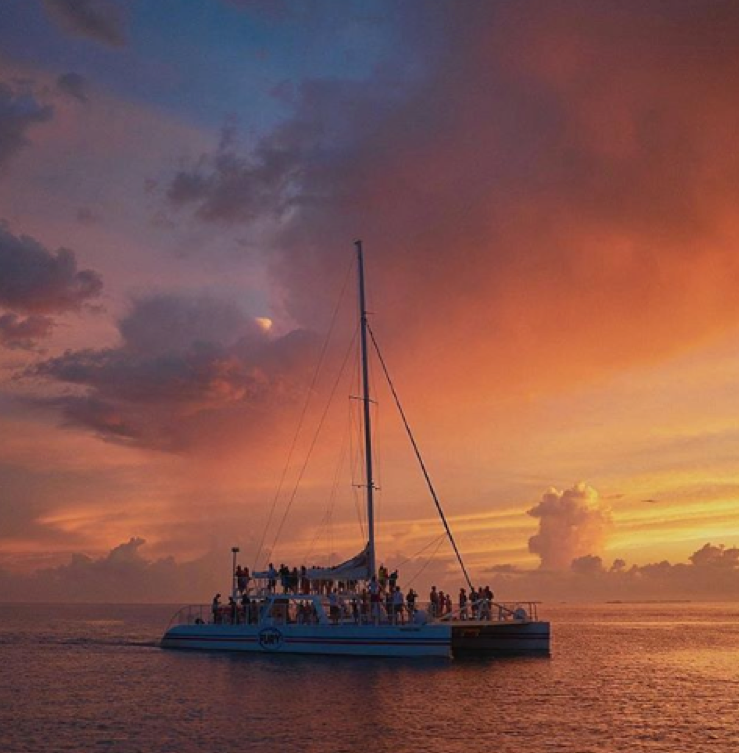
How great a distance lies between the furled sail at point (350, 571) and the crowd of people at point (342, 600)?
36cm

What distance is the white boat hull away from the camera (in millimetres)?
45219

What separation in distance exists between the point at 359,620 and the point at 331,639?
184 centimetres

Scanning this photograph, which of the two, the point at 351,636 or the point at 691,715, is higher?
the point at 351,636

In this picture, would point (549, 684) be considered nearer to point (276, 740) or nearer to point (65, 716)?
point (276, 740)

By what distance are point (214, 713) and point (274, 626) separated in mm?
15357

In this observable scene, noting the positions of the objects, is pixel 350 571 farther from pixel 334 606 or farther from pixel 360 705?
pixel 360 705

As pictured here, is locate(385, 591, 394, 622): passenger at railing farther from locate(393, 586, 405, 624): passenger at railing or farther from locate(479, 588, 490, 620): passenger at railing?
locate(479, 588, 490, 620): passenger at railing

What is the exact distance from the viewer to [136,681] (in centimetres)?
4453

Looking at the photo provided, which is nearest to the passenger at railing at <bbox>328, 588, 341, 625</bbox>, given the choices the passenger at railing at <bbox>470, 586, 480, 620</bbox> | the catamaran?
the catamaran

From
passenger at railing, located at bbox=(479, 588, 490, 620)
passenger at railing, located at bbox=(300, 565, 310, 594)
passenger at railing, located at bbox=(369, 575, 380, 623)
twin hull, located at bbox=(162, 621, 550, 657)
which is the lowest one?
twin hull, located at bbox=(162, 621, 550, 657)

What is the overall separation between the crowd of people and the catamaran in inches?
2.2

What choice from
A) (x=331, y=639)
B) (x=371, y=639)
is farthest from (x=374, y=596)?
(x=331, y=639)

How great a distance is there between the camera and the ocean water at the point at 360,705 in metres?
29.1

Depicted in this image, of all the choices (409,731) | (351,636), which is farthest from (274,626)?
(409,731)
